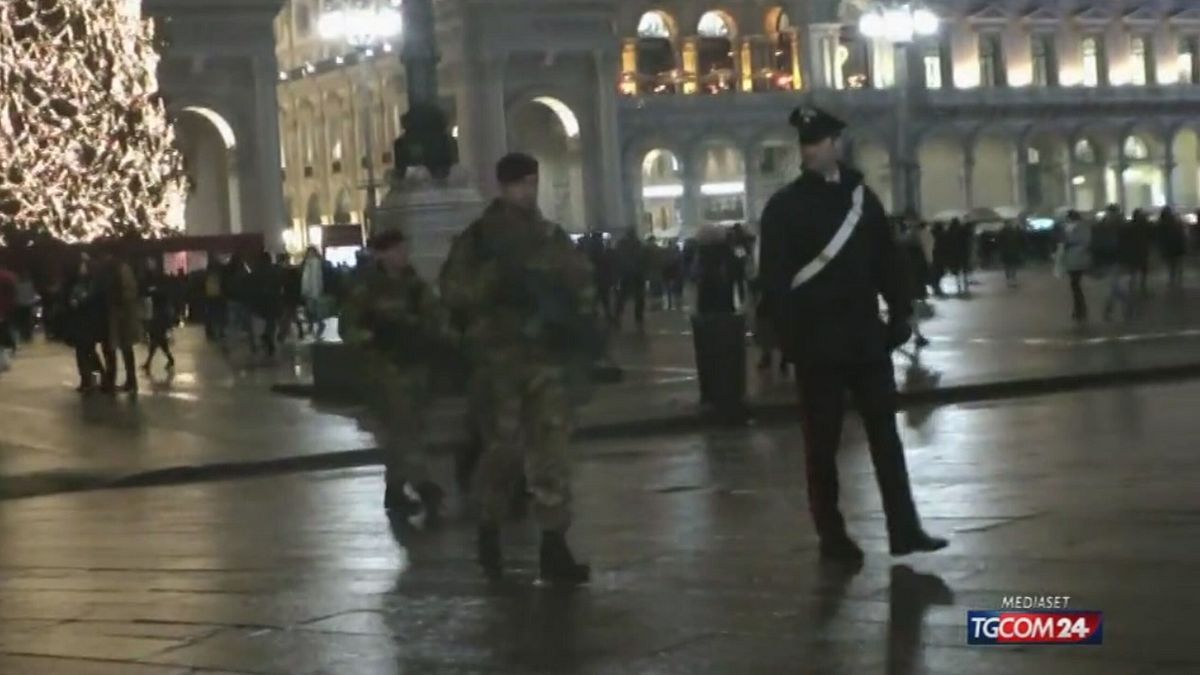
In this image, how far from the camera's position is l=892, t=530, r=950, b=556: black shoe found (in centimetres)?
847

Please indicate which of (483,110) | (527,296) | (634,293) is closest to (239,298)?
(634,293)

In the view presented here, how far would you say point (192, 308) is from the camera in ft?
169

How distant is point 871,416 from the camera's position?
8484mm

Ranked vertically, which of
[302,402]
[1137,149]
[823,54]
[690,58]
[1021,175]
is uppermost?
[690,58]

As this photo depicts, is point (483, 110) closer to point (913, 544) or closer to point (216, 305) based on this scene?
point (216, 305)

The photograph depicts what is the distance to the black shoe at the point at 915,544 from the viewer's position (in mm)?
8469

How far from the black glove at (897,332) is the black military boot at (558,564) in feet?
4.75

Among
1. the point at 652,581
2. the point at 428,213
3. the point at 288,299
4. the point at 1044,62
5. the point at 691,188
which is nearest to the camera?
the point at 652,581

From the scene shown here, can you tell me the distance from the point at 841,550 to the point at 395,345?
13.0 feet

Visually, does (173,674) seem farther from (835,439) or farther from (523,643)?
(835,439)

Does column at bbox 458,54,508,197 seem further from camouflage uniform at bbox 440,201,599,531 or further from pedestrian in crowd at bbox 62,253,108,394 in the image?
camouflage uniform at bbox 440,201,599,531

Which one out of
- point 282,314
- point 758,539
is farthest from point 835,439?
point 282,314

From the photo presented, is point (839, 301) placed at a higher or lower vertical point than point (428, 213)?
lower

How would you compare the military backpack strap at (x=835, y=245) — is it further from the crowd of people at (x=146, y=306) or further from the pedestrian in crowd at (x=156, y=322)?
the pedestrian in crowd at (x=156, y=322)
